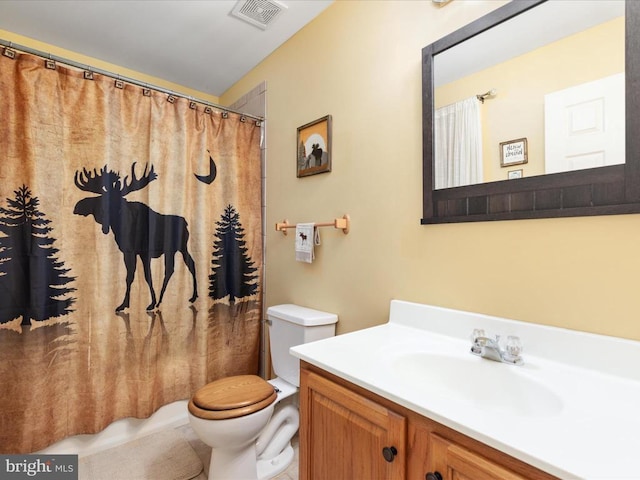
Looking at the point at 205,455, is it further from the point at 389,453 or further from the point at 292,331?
the point at 389,453

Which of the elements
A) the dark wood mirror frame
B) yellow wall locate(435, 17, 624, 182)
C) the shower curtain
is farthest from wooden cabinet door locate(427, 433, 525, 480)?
the shower curtain

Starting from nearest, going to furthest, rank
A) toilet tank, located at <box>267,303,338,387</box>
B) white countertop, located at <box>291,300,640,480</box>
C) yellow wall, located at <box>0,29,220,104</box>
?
white countertop, located at <box>291,300,640,480</box> → toilet tank, located at <box>267,303,338,387</box> → yellow wall, located at <box>0,29,220,104</box>

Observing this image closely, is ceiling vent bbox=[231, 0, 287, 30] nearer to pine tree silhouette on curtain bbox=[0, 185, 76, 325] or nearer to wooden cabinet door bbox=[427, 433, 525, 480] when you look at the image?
pine tree silhouette on curtain bbox=[0, 185, 76, 325]

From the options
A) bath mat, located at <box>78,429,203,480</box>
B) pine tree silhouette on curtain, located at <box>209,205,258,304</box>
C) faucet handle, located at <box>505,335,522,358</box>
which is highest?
pine tree silhouette on curtain, located at <box>209,205,258,304</box>

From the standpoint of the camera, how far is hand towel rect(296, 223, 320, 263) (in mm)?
1725

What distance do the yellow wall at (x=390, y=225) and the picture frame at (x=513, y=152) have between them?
0.21m

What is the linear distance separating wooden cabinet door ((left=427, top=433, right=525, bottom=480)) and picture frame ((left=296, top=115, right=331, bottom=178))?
1335 mm

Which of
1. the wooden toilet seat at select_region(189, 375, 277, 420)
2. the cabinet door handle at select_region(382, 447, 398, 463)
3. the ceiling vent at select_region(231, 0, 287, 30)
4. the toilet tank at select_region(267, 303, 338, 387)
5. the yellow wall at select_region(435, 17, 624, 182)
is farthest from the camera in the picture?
the ceiling vent at select_region(231, 0, 287, 30)

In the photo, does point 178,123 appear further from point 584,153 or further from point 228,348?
point 584,153

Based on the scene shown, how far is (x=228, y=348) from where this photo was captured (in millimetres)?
2084

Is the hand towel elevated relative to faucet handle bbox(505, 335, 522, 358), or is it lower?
elevated

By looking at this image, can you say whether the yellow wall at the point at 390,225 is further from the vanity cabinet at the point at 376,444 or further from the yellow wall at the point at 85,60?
the yellow wall at the point at 85,60

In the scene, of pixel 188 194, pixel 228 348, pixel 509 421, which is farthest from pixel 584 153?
pixel 228 348

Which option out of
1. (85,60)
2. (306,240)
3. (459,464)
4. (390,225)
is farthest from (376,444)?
(85,60)
